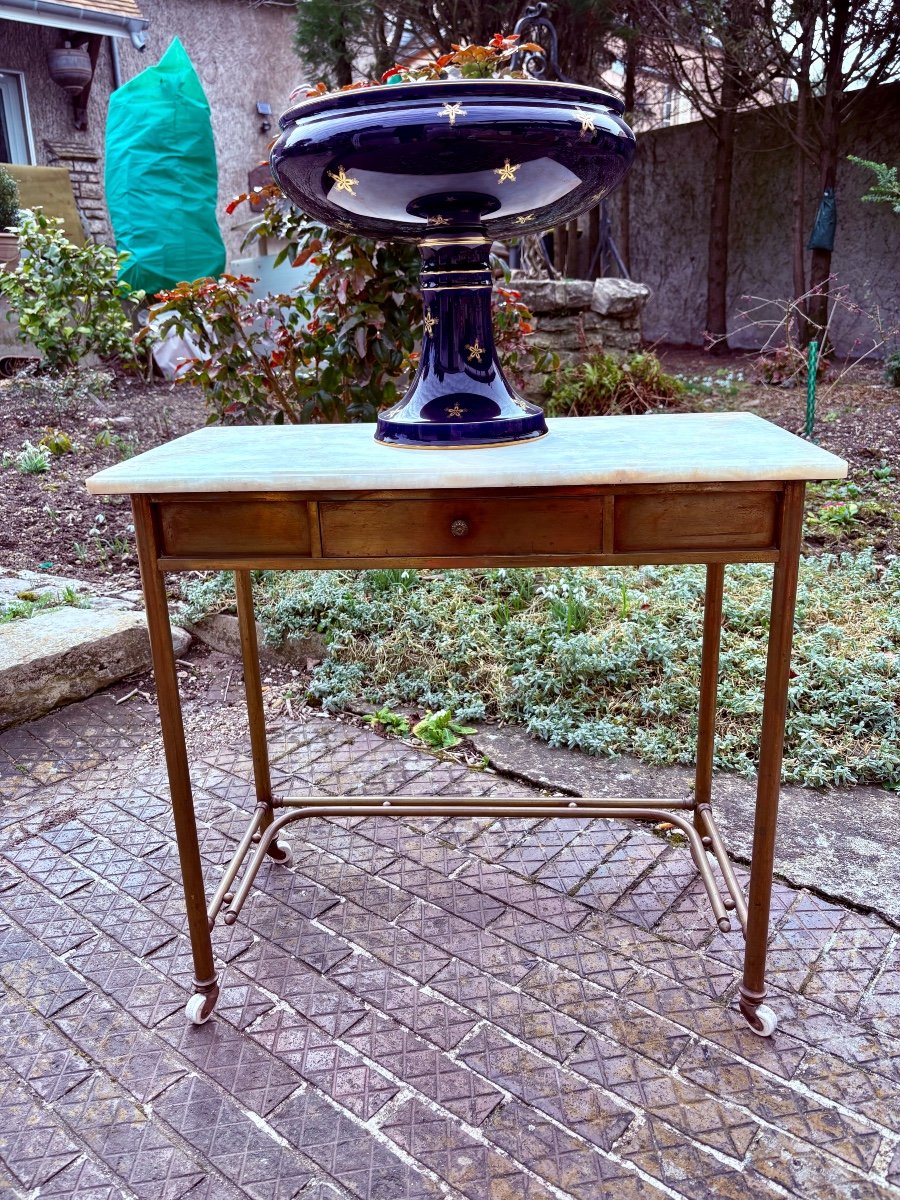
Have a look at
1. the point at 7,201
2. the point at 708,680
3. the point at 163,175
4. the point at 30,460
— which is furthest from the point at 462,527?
the point at 163,175

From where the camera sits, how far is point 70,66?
310 inches

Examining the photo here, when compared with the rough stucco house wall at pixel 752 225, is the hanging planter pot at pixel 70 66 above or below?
above

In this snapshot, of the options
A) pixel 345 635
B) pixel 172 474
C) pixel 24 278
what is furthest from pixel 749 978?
pixel 24 278

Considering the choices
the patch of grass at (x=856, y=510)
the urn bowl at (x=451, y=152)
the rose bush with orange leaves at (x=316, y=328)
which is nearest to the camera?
the urn bowl at (x=451, y=152)

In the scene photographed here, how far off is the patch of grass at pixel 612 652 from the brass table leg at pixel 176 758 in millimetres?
1092

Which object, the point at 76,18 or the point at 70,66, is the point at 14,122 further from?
the point at 76,18

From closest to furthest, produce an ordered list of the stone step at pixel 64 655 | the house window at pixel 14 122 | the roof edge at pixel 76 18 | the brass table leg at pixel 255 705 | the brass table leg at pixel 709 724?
the brass table leg at pixel 709 724 → the brass table leg at pixel 255 705 → the stone step at pixel 64 655 → the roof edge at pixel 76 18 → the house window at pixel 14 122

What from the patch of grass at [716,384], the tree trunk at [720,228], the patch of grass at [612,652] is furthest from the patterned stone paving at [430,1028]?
the tree trunk at [720,228]

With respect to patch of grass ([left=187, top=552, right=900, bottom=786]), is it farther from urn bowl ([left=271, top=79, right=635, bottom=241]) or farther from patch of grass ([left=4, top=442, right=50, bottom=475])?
patch of grass ([left=4, top=442, right=50, bottom=475])

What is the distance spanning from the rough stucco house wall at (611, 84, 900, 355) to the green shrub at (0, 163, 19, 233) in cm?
488

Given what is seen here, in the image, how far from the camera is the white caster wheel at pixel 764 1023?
57.4 inches

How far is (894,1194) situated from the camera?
47.0 inches

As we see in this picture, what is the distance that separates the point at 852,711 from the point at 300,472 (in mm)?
1695

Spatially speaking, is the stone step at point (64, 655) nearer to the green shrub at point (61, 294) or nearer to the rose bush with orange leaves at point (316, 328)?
the rose bush with orange leaves at point (316, 328)
